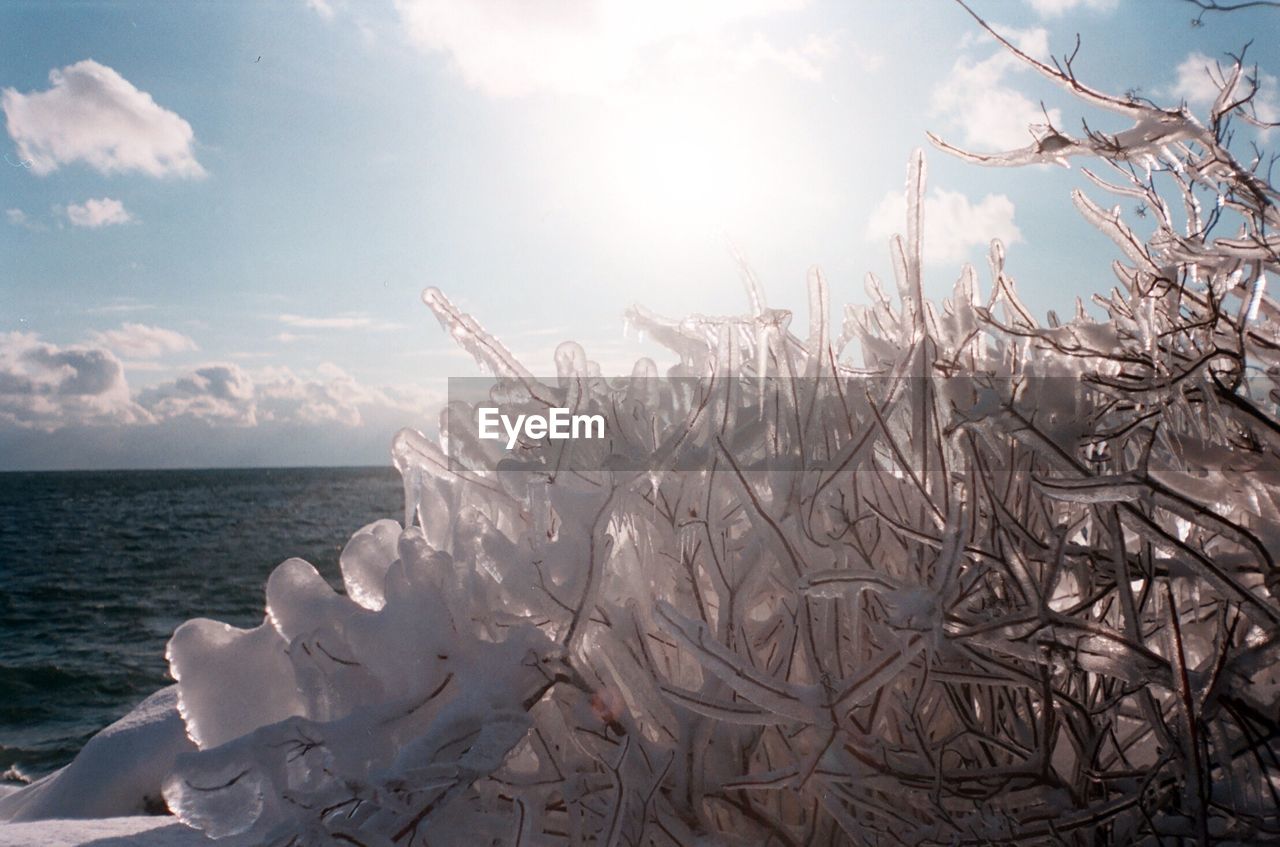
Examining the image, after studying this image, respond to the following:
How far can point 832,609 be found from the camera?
43.6 inches

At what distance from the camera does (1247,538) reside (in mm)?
907

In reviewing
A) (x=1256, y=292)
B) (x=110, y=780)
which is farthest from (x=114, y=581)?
(x=1256, y=292)

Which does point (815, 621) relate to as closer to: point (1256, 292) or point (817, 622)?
point (817, 622)

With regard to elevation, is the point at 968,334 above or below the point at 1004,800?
above

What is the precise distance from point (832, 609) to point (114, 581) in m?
34.1

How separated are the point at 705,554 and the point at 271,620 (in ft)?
2.01

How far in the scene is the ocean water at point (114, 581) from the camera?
1390 centimetres

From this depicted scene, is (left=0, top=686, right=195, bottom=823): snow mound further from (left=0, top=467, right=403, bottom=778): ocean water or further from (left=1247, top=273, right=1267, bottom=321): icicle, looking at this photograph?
(left=0, top=467, right=403, bottom=778): ocean water

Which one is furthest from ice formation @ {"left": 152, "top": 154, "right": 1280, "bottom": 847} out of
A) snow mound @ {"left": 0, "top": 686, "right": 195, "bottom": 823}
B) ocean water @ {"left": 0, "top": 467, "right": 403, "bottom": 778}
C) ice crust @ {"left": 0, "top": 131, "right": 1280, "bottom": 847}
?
ocean water @ {"left": 0, "top": 467, "right": 403, "bottom": 778}

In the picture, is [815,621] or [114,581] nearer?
[815,621]

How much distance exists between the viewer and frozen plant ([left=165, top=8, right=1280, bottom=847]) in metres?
0.93

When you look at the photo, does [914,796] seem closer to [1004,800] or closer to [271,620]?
[1004,800]

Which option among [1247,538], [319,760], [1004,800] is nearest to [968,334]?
[1247,538]

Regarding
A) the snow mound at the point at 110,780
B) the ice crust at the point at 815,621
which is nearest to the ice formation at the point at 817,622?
the ice crust at the point at 815,621
